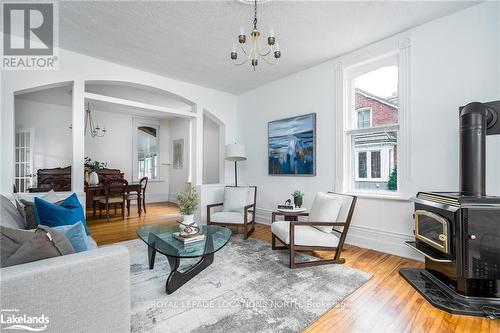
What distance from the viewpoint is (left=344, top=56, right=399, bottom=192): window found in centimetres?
317

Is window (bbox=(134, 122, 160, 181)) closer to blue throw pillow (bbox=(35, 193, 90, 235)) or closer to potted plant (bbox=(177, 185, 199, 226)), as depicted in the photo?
potted plant (bbox=(177, 185, 199, 226))

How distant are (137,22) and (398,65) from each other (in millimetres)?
3359

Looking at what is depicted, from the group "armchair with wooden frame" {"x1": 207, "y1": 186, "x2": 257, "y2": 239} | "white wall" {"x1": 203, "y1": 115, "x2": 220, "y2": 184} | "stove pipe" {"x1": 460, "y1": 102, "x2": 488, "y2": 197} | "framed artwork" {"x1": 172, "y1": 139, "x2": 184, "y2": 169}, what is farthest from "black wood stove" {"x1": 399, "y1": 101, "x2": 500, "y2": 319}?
"framed artwork" {"x1": 172, "y1": 139, "x2": 184, "y2": 169}

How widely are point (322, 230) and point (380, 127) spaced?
1680mm

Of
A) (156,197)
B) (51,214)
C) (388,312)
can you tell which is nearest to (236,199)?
(51,214)

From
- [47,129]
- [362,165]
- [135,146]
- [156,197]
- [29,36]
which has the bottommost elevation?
[156,197]

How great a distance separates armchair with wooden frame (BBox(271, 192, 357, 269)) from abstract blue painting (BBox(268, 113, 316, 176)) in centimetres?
110

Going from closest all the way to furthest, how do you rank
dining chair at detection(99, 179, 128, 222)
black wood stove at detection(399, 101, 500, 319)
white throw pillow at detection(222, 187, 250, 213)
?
black wood stove at detection(399, 101, 500, 319) → white throw pillow at detection(222, 187, 250, 213) → dining chair at detection(99, 179, 128, 222)

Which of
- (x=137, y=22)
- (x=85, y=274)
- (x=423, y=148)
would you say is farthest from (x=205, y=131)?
(x=85, y=274)

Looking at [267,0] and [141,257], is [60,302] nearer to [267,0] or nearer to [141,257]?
[141,257]

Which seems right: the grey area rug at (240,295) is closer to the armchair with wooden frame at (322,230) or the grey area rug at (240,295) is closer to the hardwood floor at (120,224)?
the armchair with wooden frame at (322,230)

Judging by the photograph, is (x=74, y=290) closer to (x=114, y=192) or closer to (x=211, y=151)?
(x=114, y=192)

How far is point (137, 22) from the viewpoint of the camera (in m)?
2.71

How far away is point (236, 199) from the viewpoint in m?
4.16
